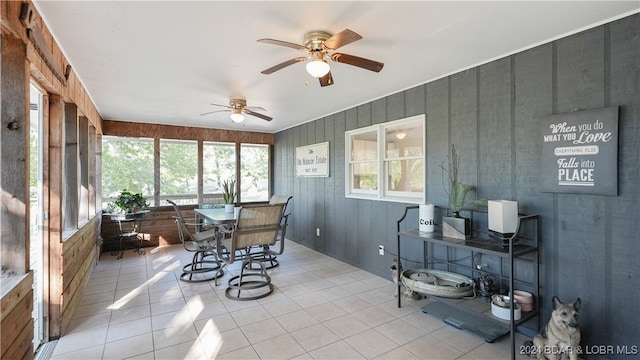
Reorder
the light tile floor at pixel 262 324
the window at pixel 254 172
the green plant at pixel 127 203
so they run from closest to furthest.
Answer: the light tile floor at pixel 262 324, the green plant at pixel 127 203, the window at pixel 254 172

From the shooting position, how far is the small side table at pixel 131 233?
5068 mm

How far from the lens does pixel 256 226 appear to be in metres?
3.35

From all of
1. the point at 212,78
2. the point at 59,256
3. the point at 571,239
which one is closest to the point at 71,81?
the point at 212,78

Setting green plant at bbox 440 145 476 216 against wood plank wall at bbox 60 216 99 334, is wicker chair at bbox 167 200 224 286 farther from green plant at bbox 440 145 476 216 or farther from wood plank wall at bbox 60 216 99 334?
green plant at bbox 440 145 476 216

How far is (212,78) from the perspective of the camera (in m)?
3.15

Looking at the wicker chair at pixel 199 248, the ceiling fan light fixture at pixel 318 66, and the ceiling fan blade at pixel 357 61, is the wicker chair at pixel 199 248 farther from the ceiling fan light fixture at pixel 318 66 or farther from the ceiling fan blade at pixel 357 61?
the ceiling fan blade at pixel 357 61

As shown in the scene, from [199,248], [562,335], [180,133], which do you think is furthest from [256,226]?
[180,133]

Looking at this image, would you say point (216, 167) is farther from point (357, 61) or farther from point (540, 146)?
point (540, 146)

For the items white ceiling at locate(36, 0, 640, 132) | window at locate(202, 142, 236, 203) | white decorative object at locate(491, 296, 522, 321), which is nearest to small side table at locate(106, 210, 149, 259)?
window at locate(202, 142, 236, 203)

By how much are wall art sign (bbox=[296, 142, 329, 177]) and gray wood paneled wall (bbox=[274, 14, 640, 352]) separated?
5.27 ft

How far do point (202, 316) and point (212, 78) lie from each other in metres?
2.37

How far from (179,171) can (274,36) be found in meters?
4.67

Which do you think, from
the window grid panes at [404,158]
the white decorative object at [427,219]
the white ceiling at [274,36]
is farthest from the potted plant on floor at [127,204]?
the white decorative object at [427,219]

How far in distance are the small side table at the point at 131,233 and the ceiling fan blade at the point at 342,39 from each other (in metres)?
4.56
